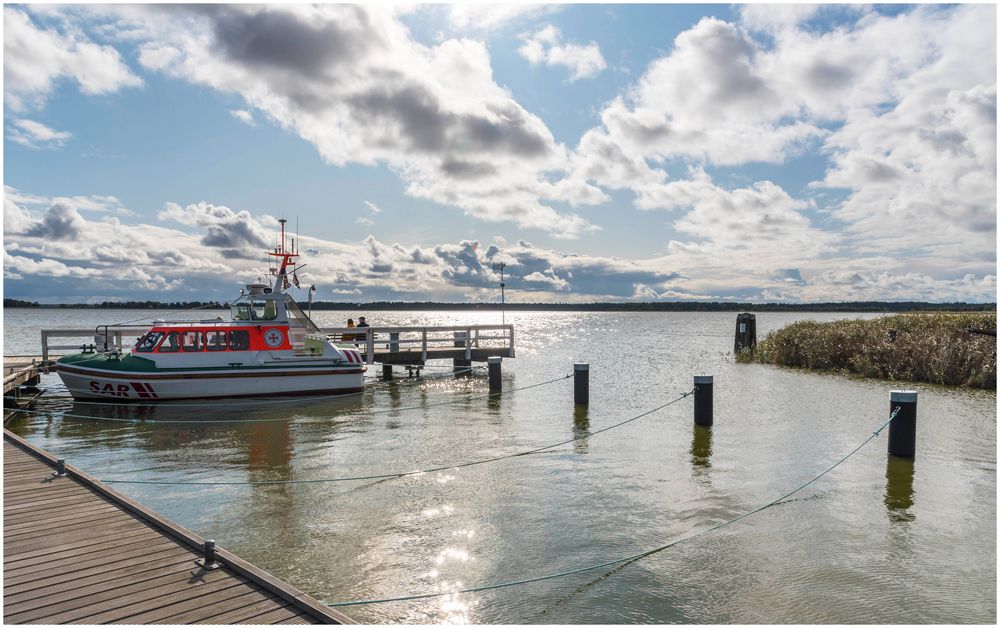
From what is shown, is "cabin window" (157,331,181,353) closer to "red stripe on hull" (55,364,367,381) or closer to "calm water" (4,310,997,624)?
"red stripe on hull" (55,364,367,381)

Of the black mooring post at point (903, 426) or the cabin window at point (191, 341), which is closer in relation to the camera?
the black mooring post at point (903, 426)

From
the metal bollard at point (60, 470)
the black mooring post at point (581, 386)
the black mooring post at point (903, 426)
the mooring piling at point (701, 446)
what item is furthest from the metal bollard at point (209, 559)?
the black mooring post at point (581, 386)

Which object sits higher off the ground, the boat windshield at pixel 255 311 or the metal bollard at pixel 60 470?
the boat windshield at pixel 255 311

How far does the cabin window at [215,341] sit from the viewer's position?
1942cm

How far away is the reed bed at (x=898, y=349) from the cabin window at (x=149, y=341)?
26.7 meters

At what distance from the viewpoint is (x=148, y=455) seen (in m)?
13.3

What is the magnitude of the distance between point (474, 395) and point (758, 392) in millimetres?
10296

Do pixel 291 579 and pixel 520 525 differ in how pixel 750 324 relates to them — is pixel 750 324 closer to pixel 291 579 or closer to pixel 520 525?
pixel 520 525

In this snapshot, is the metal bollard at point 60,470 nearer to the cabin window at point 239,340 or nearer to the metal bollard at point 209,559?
the metal bollard at point 209,559

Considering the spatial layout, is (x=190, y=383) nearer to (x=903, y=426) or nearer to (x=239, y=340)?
(x=239, y=340)

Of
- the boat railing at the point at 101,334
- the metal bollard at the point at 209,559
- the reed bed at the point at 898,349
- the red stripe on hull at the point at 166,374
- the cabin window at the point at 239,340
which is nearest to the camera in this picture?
the metal bollard at the point at 209,559

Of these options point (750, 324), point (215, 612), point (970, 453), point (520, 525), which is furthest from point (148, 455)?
point (750, 324)

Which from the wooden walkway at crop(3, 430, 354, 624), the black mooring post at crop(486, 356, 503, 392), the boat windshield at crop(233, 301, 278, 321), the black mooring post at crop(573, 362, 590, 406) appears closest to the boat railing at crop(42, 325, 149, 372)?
the boat windshield at crop(233, 301, 278, 321)

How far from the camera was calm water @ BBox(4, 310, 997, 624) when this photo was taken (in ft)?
22.4
